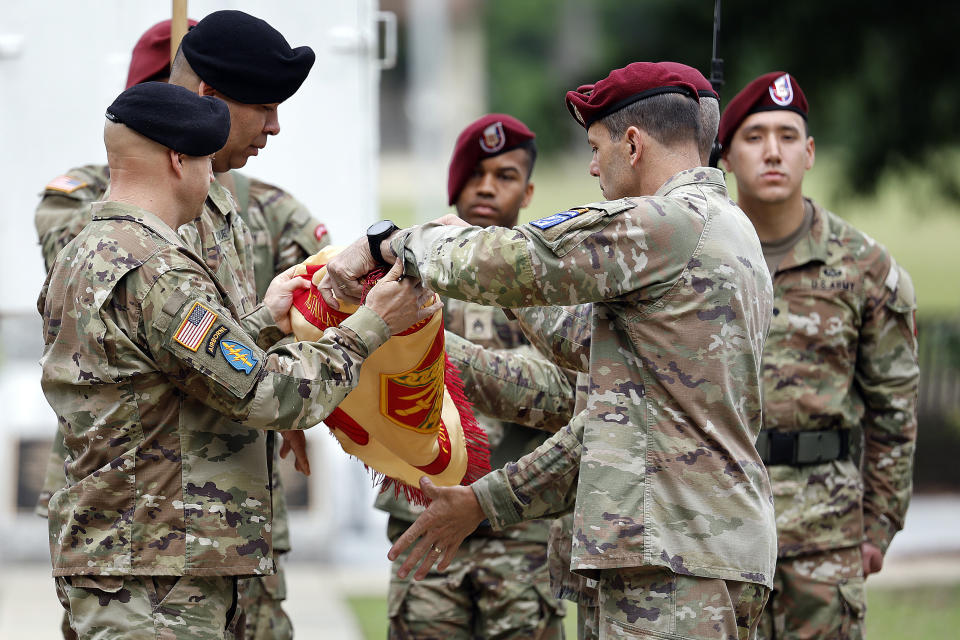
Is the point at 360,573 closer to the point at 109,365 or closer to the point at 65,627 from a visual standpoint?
the point at 65,627

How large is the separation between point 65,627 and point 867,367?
2.81 m

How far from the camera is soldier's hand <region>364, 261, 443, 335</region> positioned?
3361 mm

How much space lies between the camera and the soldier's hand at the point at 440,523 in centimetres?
371

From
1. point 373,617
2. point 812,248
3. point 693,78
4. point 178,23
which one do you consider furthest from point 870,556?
point 373,617

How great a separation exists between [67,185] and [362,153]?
156 cm

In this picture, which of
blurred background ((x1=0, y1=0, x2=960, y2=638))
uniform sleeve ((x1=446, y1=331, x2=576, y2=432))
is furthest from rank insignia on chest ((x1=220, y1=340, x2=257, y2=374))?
blurred background ((x1=0, y1=0, x2=960, y2=638))

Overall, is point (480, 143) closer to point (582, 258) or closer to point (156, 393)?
point (582, 258)

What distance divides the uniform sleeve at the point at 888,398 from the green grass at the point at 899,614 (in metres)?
2.50

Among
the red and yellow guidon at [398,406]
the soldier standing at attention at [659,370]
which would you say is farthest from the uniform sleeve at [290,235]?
the soldier standing at attention at [659,370]

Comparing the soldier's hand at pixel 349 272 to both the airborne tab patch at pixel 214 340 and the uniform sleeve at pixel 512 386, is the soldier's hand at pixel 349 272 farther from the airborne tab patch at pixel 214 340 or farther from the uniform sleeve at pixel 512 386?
the uniform sleeve at pixel 512 386

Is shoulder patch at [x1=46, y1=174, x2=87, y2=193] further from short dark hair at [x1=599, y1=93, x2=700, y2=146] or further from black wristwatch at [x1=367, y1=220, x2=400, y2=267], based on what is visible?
short dark hair at [x1=599, y1=93, x2=700, y2=146]

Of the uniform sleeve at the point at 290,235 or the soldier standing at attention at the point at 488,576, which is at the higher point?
the uniform sleeve at the point at 290,235

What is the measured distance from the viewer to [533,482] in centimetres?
372

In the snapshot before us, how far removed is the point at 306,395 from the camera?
3207mm
